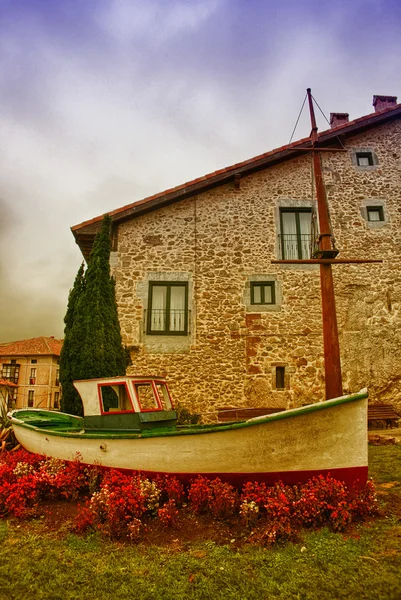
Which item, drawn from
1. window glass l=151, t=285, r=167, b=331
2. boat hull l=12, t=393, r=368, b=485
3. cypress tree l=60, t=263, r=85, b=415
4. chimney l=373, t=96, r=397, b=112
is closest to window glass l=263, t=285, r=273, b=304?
window glass l=151, t=285, r=167, b=331

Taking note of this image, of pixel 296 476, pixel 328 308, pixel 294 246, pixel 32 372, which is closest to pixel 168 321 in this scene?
pixel 294 246

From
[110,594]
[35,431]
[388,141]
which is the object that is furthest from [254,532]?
[388,141]

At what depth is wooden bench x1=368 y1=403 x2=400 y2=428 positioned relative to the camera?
11.4 m

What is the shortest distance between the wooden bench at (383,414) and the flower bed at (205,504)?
715 centimetres

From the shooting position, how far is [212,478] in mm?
5223

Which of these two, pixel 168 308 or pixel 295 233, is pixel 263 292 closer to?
pixel 295 233

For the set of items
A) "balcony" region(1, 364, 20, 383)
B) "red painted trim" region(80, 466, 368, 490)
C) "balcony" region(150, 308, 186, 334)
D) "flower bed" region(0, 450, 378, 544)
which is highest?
"balcony" region(150, 308, 186, 334)

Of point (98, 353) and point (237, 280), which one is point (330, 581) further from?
point (237, 280)

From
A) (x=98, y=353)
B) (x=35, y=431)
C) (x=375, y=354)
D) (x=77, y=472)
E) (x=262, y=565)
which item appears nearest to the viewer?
(x=262, y=565)

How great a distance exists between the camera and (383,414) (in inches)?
449

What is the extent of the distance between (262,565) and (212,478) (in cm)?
157

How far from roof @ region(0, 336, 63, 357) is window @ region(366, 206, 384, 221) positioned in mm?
39630

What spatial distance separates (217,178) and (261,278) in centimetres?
358

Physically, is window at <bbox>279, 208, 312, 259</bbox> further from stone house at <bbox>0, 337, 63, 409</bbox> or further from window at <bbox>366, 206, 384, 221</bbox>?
stone house at <bbox>0, 337, 63, 409</bbox>
